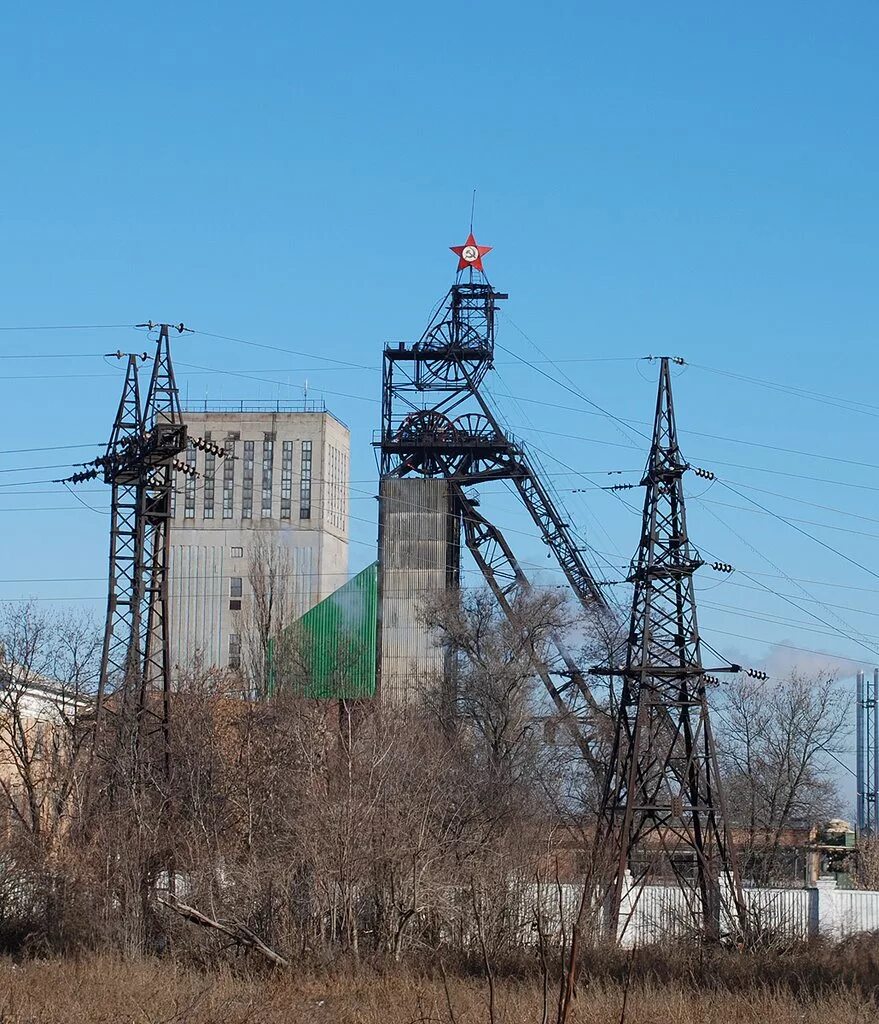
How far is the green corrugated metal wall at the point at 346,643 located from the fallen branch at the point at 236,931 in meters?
26.5

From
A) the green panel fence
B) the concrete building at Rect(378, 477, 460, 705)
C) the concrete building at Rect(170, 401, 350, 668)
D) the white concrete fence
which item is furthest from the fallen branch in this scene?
the concrete building at Rect(170, 401, 350, 668)

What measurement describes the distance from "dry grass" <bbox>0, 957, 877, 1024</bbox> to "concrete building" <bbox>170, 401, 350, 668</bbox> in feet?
143

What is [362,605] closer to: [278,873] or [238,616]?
[238,616]

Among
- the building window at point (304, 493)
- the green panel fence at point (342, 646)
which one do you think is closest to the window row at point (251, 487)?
the building window at point (304, 493)

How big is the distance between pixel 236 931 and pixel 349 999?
14.2ft

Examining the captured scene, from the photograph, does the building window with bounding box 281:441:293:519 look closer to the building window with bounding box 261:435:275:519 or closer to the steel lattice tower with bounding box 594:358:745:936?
the building window with bounding box 261:435:275:519

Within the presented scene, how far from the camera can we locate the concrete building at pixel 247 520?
72625mm

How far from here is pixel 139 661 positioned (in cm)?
3528

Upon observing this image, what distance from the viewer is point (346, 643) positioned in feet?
185

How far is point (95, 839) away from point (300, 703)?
14.2 m

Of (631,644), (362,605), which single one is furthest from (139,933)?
(362,605)

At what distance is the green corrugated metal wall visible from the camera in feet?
183

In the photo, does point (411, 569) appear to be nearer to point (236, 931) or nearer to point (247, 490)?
point (247, 490)

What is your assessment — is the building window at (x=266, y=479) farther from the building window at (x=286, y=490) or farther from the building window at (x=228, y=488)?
the building window at (x=228, y=488)
